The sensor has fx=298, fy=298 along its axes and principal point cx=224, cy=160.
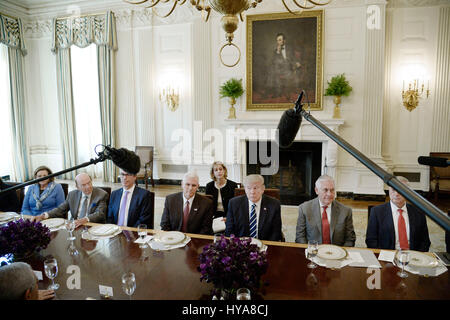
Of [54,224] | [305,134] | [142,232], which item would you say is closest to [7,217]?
[54,224]

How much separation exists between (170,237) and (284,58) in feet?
16.9

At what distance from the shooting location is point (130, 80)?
7.50m

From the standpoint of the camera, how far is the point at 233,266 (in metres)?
1.48

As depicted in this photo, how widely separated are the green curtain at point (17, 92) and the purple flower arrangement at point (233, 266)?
8185 mm

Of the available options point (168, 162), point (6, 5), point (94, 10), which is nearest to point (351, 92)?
point (168, 162)

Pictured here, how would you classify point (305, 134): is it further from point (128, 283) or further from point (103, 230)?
point (128, 283)

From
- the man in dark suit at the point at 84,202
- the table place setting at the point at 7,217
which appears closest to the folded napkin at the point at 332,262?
the man in dark suit at the point at 84,202

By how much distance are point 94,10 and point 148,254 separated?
7487 mm

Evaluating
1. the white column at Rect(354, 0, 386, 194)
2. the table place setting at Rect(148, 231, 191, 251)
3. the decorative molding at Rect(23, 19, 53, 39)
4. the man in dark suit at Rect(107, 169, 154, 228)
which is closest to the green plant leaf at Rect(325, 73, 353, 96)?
the white column at Rect(354, 0, 386, 194)

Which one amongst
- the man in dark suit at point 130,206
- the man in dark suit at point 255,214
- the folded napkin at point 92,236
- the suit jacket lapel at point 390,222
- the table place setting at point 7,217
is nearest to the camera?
the folded napkin at point 92,236

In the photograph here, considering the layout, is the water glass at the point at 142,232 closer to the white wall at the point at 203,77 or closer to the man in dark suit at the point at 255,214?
the man in dark suit at the point at 255,214

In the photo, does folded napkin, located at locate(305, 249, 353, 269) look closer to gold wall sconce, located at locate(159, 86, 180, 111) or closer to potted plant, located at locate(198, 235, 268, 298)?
potted plant, located at locate(198, 235, 268, 298)

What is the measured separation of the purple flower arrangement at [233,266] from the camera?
1.49m

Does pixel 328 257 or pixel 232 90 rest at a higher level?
pixel 232 90
